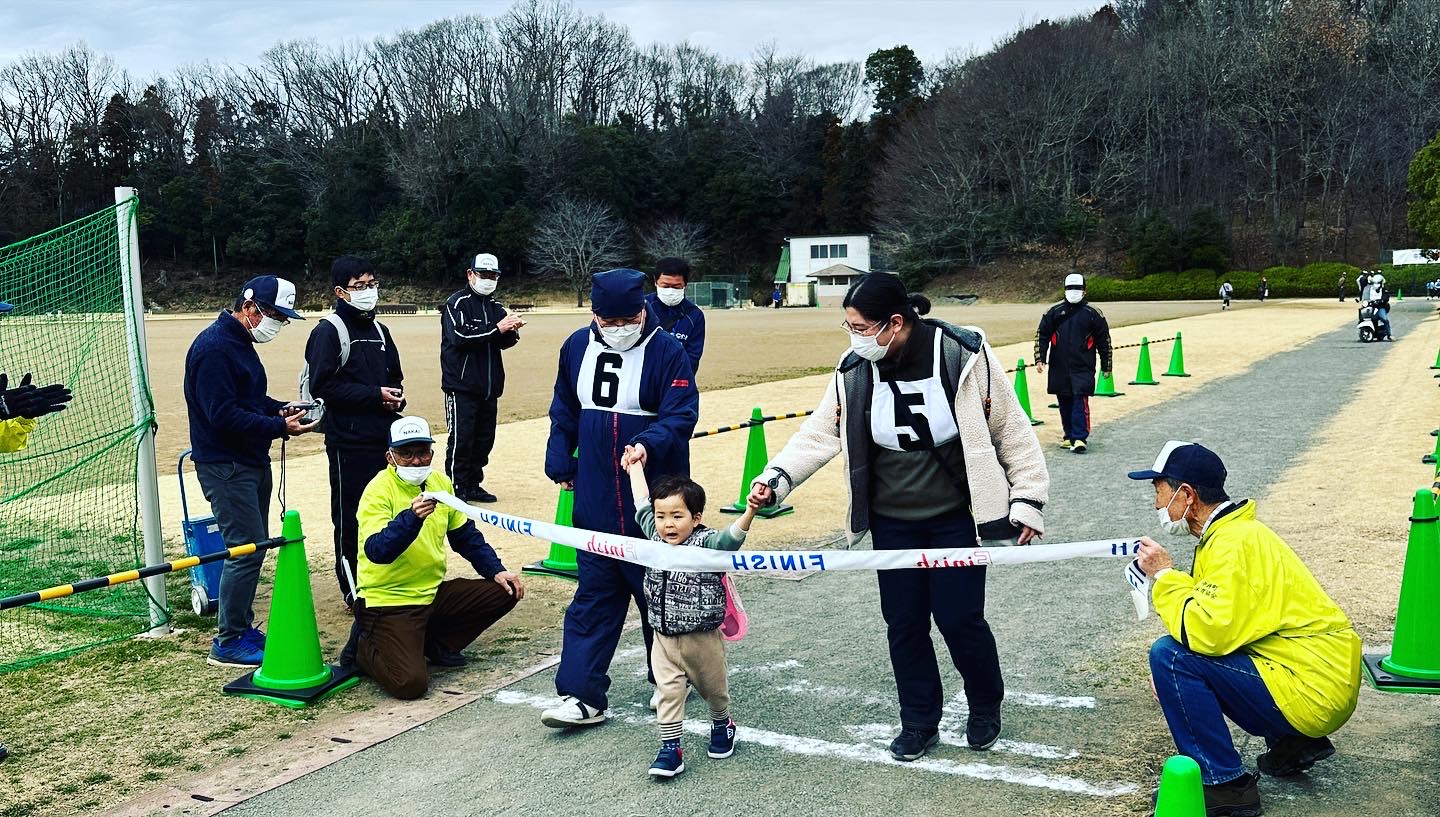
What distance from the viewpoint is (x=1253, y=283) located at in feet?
206

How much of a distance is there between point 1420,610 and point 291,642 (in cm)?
504

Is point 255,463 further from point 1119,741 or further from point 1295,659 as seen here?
point 1295,659

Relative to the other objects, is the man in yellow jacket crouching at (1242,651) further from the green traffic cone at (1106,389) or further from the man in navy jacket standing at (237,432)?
the green traffic cone at (1106,389)

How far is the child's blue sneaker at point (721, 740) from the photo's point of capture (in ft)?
14.7

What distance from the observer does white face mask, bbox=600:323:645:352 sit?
486cm

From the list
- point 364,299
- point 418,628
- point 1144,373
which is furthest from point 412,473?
point 1144,373

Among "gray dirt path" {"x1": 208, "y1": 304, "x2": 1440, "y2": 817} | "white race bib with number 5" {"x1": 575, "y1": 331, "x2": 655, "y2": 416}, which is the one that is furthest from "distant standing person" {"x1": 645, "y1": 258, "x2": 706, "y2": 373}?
"white race bib with number 5" {"x1": 575, "y1": 331, "x2": 655, "y2": 416}

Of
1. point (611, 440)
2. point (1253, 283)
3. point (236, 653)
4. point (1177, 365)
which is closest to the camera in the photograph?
point (611, 440)

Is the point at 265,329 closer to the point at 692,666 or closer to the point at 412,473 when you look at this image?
the point at 412,473

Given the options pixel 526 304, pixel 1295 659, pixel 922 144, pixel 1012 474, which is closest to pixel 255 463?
pixel 1012 474

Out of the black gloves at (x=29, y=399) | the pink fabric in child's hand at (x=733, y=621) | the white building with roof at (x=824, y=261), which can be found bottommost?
the pink fabric in child's hand at (x=733, y=621)

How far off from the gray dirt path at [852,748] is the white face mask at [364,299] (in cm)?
271

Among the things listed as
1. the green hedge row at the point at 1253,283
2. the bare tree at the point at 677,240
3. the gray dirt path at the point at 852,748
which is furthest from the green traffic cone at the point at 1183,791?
the bare tree at the point at 677,240

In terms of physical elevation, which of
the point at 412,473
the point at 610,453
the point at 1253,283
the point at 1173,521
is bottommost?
the point at 1173,521
